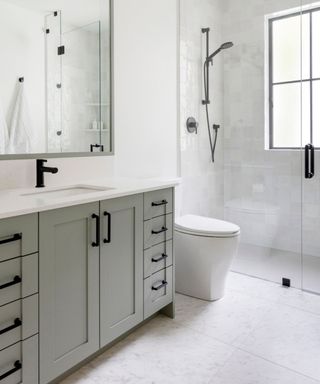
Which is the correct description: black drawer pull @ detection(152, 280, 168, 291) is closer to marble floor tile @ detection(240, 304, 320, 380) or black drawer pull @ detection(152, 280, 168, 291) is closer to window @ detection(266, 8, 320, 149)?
marble floor tile @ detection(240, 304, 320, 380)

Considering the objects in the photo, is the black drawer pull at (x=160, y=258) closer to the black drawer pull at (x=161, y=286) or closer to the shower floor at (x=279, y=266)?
the black drawer pull at (x=161, y=286)

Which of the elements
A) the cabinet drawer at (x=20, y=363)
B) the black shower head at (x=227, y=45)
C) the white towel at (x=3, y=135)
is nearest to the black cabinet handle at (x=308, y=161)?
the black shower head at (x=227, y=45)

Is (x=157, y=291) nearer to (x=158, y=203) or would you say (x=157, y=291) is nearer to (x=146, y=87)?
(x=158, y=203)

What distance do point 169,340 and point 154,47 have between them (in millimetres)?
2011

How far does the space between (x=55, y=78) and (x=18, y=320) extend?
4.34ft

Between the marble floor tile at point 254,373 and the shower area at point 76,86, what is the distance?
1.45 meters

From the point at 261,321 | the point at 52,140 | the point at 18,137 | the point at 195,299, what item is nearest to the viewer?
the point at 18,137

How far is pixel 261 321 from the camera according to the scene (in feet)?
6.97

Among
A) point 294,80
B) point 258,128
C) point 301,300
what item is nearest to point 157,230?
point 301,300

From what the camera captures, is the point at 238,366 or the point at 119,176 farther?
the point at 119,176

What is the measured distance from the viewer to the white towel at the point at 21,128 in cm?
179

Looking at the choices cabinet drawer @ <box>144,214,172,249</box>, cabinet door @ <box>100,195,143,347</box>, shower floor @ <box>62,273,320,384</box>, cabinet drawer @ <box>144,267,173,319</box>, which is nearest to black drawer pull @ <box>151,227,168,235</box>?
cabinet drawer @ <box>144,214,172,249</box>

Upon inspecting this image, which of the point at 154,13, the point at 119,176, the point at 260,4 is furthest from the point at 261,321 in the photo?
the point at 260,4

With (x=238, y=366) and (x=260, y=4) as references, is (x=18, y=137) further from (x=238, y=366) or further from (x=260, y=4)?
(x=260, y=4)
